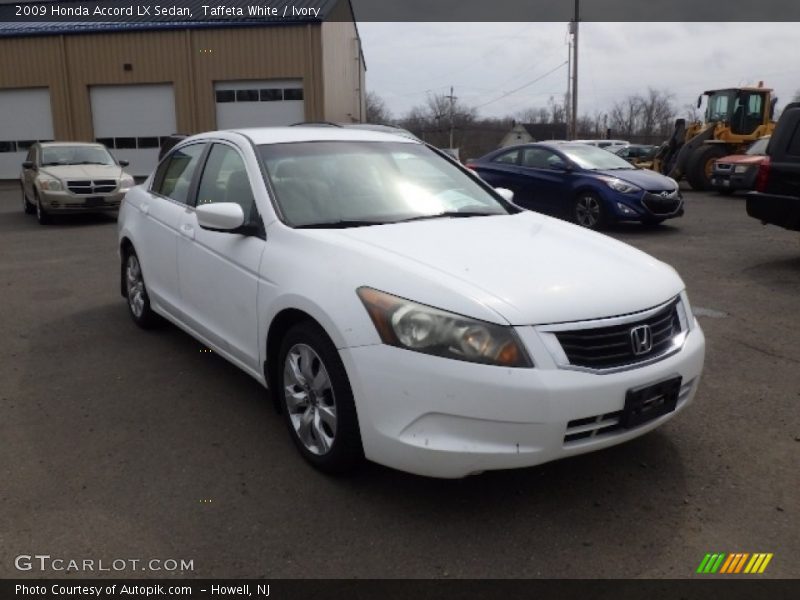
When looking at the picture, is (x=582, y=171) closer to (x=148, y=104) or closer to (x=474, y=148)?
(x=148, y=104)

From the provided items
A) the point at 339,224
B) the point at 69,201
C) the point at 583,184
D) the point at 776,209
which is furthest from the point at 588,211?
the point at 69,201

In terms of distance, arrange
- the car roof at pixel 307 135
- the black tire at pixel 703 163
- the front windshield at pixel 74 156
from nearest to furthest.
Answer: the car roof at pixel 307 135 → the front windshield at pixel 74 156 → the black tire at pixel 703 163

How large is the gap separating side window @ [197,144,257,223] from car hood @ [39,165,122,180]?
370 inches

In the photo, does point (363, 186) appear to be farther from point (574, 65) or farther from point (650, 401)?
point (574, 65)

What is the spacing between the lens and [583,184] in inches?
425

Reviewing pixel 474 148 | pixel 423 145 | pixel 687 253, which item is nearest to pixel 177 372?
pixel 423 145

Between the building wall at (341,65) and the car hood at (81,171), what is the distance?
533 inches

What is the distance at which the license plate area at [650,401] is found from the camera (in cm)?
279

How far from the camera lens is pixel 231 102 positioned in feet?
84.5

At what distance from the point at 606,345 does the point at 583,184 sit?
850 centimetres

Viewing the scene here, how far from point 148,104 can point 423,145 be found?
24.1 m

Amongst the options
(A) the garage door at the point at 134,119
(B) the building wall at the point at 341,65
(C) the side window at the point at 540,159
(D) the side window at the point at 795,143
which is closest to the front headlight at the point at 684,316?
(D) the side window at the point at 795,143

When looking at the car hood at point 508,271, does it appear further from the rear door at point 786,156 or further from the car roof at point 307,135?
the rear door at point 786,156

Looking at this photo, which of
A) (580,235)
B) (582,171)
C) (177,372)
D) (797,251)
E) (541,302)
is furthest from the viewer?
(582,171)
